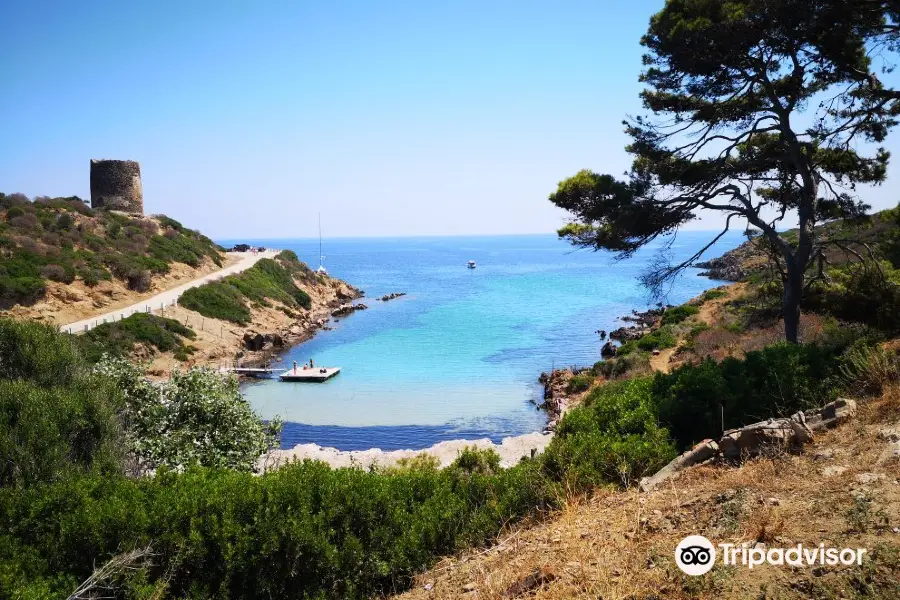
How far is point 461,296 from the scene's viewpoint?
8325 cm

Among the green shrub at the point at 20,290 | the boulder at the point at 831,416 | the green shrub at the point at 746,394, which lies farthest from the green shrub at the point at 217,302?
the boulder at the point at 831,416

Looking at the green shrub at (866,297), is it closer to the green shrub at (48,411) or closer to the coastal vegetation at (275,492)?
the coastal vegetation at (275,492)

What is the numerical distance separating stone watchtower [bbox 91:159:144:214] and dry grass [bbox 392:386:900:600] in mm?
63952

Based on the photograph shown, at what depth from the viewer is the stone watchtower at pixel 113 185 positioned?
197ft

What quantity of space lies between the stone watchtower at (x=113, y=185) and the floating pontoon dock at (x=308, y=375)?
119ft

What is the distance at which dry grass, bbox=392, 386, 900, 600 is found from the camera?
4.96m

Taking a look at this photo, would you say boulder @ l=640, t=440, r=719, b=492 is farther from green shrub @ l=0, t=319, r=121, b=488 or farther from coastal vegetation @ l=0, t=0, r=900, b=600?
green shrub @ l=0, t=319, r=121, b=488

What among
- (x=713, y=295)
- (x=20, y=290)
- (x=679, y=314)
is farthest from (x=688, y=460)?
(x=713, y=295)

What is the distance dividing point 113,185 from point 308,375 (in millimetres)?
39475

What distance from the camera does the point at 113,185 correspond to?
60.1m

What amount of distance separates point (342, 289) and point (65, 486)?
67.7m

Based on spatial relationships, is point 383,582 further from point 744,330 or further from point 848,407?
point 744,330

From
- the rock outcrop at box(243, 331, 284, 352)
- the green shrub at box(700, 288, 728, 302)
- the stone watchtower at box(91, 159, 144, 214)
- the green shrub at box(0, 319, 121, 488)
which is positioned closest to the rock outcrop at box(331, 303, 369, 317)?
the rock outcrop at box(243, 331, 284, 352)

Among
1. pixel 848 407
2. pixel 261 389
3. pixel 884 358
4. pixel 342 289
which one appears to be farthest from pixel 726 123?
pixel 342 289
